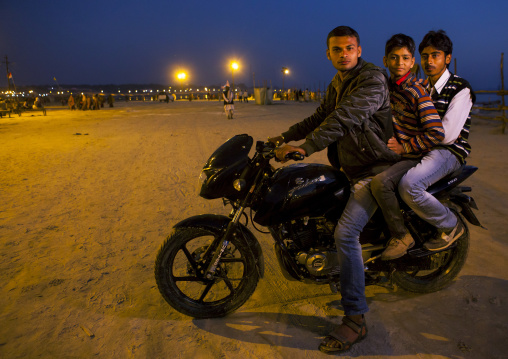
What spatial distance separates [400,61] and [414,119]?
1.91ft

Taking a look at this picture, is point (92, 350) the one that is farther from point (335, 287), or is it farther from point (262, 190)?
point (335, 287)

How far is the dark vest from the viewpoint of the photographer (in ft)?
9.27

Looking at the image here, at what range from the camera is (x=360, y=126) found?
2531mm

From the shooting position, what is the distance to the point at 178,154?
30.6 ft

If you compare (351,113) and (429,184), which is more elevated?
(351,113)

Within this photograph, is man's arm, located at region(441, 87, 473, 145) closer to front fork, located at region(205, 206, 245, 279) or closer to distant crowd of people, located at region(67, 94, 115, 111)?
front fork, located at region(205, 206, 245, 279)

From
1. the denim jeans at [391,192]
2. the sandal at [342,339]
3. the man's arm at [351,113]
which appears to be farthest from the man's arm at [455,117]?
the sandal at [342,339]

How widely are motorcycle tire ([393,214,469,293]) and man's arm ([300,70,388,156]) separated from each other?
1.54 metres

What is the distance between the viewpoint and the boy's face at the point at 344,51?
103 inches

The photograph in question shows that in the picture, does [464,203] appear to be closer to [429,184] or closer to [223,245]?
[429,184]

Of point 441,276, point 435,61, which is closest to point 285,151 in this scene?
point 435,61

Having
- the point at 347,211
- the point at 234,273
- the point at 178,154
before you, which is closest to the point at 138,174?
the point at 178,154

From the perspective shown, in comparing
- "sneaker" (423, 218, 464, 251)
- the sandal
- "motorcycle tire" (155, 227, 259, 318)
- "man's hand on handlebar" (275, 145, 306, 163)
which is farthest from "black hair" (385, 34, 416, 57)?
the sandal

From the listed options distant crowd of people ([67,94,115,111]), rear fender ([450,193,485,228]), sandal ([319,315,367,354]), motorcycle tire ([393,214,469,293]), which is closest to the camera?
sandal ([319,315,367,354])
